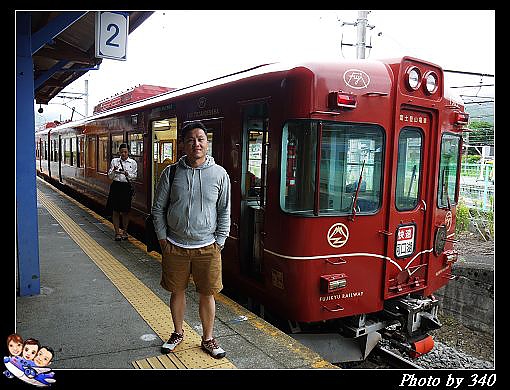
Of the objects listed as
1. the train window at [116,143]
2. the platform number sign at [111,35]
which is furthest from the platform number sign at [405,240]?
the train window at [116,143]

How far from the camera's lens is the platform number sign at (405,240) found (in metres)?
4.33

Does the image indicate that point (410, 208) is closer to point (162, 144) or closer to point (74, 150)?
point (162, 144)

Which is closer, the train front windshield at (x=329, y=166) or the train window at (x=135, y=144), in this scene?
the train front windshield at (x=329, y=166)

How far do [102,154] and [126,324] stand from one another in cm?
706

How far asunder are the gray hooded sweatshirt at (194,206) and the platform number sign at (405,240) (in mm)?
1867

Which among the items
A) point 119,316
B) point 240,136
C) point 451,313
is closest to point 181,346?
point 119,316

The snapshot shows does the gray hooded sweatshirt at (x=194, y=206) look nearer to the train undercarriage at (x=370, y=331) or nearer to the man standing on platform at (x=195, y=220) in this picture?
the man standing on platform at (x=195, y=220)

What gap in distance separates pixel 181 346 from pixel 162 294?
1.31m

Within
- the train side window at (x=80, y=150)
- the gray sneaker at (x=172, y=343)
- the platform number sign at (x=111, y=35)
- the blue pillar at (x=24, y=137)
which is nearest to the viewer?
the gray sneaker at (x=172, y=343)

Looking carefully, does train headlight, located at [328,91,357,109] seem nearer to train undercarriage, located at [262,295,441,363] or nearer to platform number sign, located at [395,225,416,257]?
platform number sign, located at [395,225,416,257]

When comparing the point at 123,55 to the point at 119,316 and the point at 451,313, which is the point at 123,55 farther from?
the point at 451,313

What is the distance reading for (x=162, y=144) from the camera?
267 inches

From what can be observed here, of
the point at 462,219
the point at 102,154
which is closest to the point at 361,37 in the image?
the point at 462,219

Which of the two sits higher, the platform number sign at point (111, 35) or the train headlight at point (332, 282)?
the platform number sign at point (111, 35)
